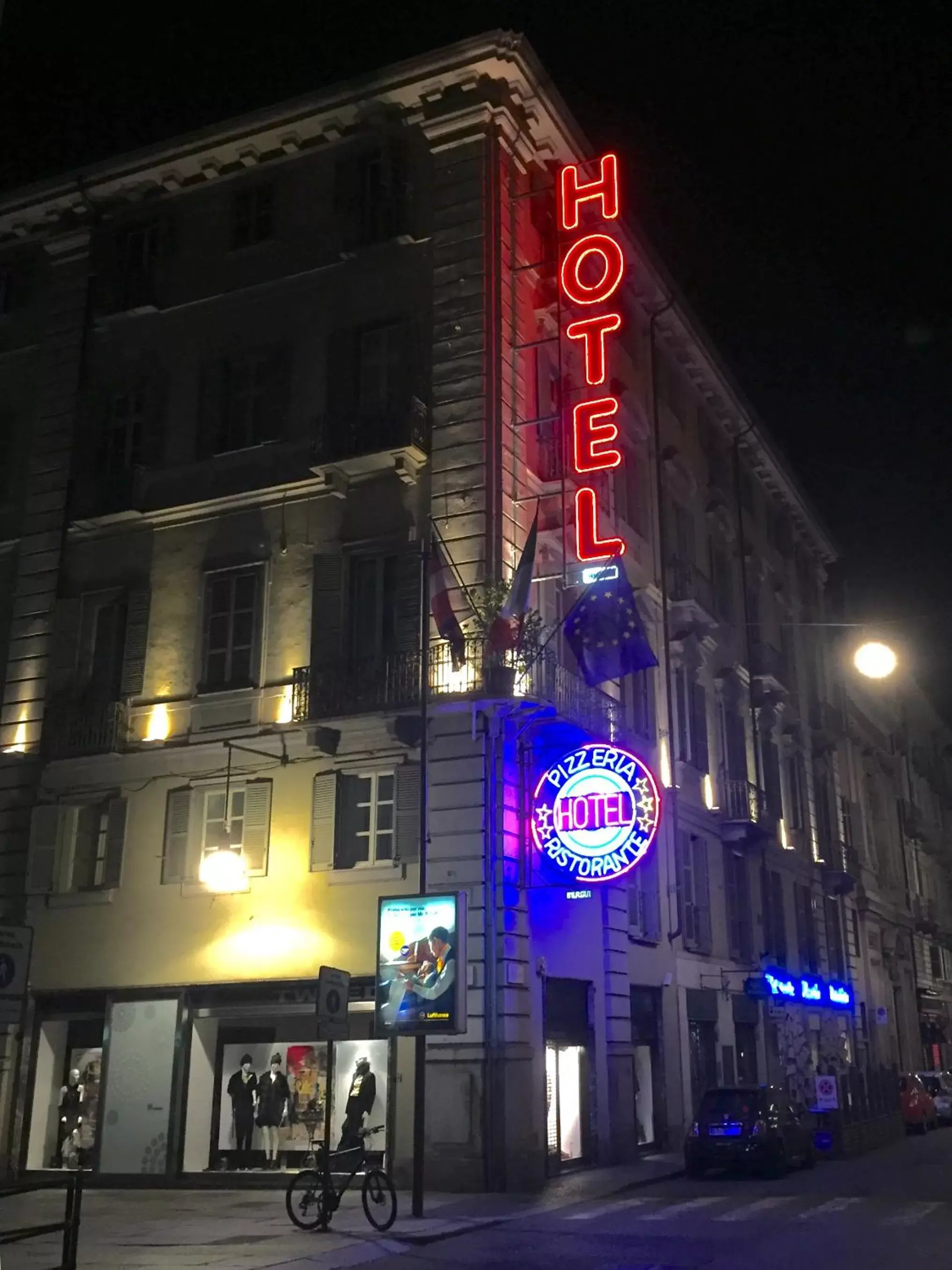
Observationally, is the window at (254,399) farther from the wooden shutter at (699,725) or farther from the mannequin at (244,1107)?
the wooden shutter at (699,725)

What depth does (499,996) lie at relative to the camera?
741 inches

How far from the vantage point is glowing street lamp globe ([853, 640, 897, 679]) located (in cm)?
1186

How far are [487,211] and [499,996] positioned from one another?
1357 centimetres

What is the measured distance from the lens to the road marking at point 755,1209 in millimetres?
14911

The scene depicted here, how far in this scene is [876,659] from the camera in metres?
11.9

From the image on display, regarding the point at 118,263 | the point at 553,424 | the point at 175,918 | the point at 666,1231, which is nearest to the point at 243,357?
the point at 118,263

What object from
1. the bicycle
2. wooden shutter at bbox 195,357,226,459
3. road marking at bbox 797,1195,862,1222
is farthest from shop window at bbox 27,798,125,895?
road marking at bbox 797,1195,862,1222

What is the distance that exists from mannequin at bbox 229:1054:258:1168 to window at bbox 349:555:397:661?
699 cm

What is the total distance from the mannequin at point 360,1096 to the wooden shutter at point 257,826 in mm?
3571

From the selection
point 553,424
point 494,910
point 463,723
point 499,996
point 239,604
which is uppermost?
point 553,424

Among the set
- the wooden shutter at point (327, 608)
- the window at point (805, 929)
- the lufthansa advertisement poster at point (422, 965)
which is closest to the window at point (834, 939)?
the window at point (805, 929)

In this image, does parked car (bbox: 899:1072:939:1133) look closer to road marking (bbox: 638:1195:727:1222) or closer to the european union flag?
road marking (bbox: 638:1195:727:1222)

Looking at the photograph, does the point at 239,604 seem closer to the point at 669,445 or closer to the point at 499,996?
the point at 499,996

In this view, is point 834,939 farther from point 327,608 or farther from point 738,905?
point 327,608
